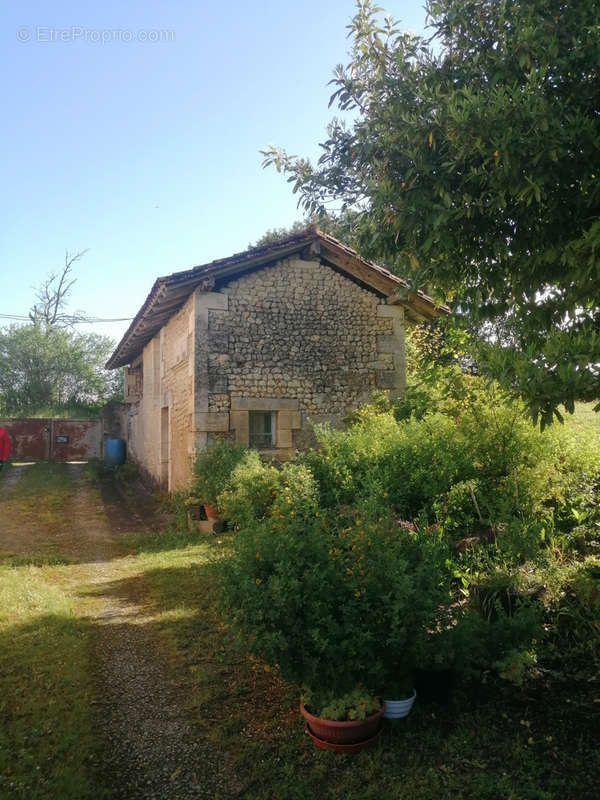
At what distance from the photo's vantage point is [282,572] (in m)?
3.55

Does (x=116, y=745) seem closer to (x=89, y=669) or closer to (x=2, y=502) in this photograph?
(x=89, y=669)

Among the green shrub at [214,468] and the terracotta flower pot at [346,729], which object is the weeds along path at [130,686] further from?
the green shrub at [214,468]

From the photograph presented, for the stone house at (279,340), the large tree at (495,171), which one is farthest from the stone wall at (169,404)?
the large tree at (495,171)

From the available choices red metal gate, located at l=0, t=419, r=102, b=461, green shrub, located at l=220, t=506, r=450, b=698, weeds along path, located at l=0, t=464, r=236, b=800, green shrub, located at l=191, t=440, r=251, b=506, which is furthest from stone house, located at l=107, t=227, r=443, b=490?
red metal gate, located at l=0, t=419, r=102, b=461

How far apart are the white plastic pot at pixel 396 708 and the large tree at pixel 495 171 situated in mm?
1917

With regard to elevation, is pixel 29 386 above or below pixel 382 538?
above

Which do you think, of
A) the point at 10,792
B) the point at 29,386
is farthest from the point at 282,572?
the point at 29,386

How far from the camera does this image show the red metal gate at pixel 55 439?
23.4 m

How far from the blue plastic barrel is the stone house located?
933 cm

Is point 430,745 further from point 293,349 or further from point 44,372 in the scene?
point 44,372

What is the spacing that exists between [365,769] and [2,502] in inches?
522

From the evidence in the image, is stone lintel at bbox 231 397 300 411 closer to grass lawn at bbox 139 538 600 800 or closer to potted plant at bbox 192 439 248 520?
potted plant at bbox 192 439 248 520

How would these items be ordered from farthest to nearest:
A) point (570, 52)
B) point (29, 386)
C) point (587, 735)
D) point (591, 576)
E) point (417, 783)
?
point (29, 386)
point (591, 576)
point (570, 52)
point (587, 735)
point (417, 783)

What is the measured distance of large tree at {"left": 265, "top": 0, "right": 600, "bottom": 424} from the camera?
3472mm
